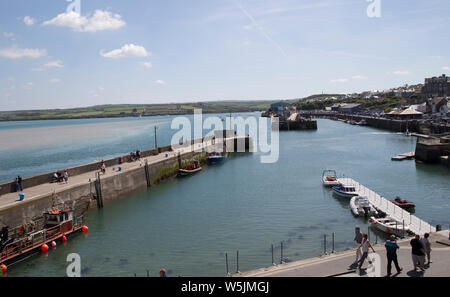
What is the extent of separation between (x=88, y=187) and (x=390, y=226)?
20347 millimetres

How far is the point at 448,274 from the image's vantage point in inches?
395

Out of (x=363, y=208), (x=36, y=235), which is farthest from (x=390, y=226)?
(x=36, y=235)

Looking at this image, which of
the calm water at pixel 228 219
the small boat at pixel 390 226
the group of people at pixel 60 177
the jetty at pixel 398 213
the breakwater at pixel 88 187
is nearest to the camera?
the calm water at pixel 228 219

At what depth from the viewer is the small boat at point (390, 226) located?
20.3 meters

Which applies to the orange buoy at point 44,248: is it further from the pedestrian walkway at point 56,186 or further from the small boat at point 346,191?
the small boat at point 346,191

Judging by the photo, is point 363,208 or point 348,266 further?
point 363,208

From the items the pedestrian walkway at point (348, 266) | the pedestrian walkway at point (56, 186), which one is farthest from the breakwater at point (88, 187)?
the pedestrian walkway at point (348, 266)

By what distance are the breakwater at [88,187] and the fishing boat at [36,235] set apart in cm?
81

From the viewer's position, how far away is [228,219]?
2484cm

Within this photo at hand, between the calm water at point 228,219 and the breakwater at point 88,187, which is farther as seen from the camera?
the breakwater at point 88,187

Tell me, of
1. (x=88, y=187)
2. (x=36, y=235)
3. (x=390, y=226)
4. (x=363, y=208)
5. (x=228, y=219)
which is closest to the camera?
(x=36, y=235)

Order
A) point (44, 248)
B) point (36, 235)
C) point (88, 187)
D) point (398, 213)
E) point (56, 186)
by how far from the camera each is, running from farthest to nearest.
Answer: point (88, 187), point (56, 186), point (398, 213), point (36, 235), point (44, 248)

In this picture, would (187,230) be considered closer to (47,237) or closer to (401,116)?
(47,237)

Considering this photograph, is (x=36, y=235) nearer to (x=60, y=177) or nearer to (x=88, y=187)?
(x=88, y=187)
